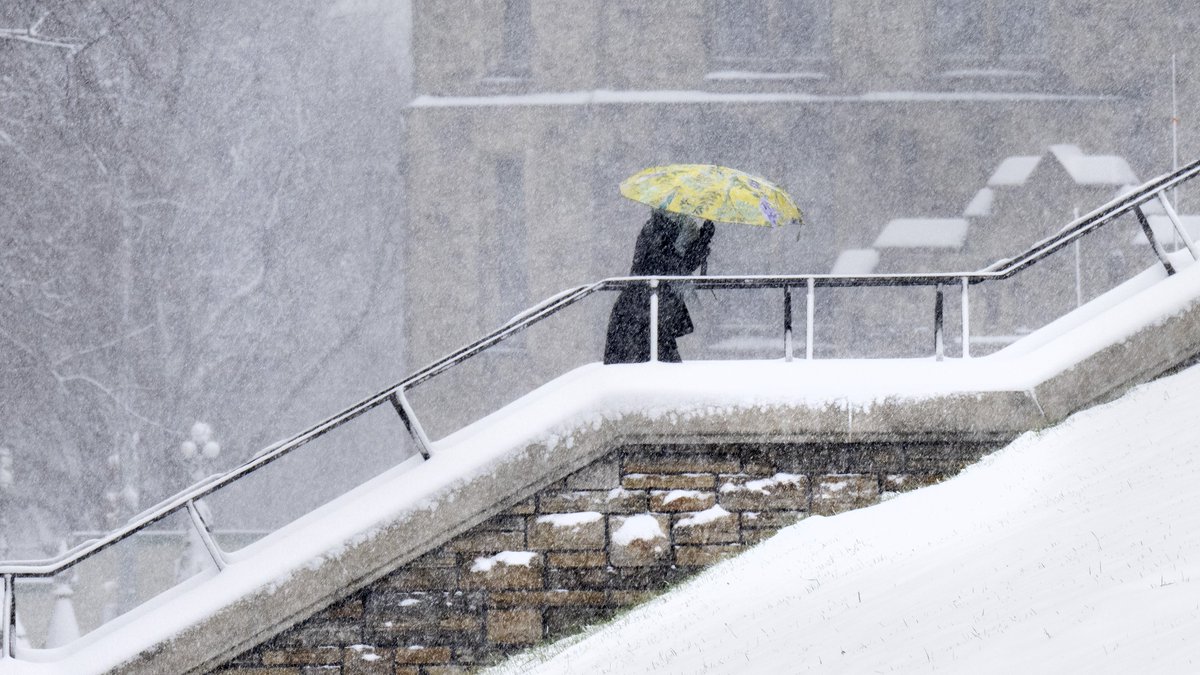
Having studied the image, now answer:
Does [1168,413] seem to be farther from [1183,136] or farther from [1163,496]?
[1183,136]

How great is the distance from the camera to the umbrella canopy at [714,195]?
29.3 feet

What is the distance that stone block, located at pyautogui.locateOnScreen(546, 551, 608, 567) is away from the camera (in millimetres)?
8305

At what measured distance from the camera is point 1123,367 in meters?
8.32

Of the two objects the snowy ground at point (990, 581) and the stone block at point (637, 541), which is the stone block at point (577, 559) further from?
the snowy ground at point (990, 581)

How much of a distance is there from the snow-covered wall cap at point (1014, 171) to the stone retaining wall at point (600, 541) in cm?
2037

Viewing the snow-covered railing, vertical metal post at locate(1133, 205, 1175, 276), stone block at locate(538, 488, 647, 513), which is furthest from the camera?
vertical metal post at locate(1133, 205, 1175, 276)

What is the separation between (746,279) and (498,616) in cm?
227

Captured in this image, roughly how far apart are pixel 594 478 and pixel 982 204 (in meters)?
21.1

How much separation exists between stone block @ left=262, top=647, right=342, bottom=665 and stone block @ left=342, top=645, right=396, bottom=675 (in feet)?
0.18

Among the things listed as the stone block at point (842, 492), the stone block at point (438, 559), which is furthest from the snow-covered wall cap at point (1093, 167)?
the stone block at point (438, 559)

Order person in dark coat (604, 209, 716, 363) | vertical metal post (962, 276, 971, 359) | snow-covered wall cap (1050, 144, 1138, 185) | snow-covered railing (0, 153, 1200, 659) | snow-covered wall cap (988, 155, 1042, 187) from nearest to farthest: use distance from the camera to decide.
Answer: snow-covered railing (0, 153, 1200, 659) < vertical metal post (962, 276, 971, 359) < person in dark coat (604, 209, 716, 363) < snow-covered wall cap (1050, 144, 1138, 185) < snow-covered wall cap (988, 155, 1042, 187)

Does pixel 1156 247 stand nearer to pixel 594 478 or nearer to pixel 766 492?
pixel 766 492

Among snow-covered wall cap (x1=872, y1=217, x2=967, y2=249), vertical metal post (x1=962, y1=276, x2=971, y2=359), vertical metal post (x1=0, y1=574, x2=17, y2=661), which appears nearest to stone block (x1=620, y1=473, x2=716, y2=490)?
vertical metal post (x1=962, y1=276, x2=971, y2=359)

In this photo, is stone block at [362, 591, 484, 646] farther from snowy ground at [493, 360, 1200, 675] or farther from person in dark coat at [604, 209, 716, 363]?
person in dark coat at [604, 209, 716, 363]
